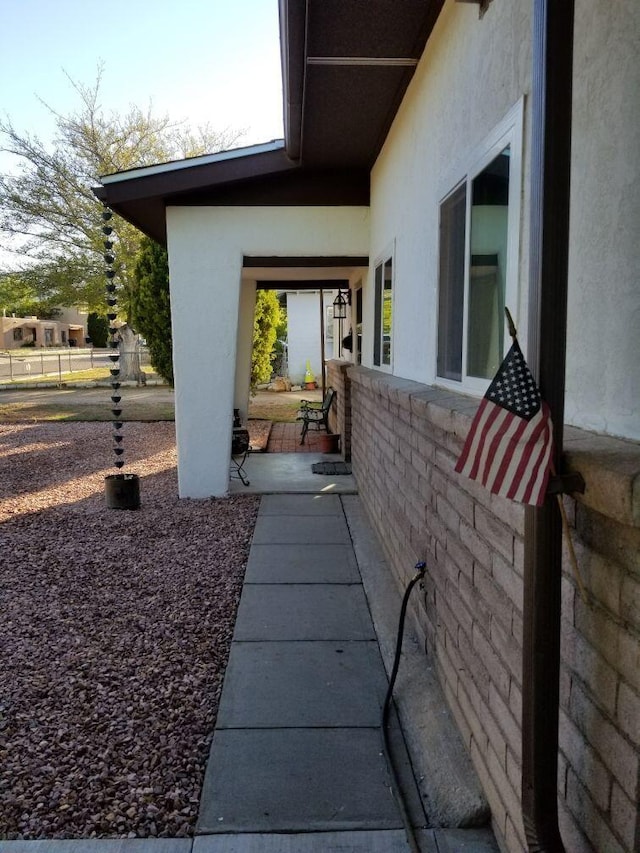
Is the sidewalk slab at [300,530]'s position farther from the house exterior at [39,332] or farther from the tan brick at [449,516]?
the house exterior at [39,332]

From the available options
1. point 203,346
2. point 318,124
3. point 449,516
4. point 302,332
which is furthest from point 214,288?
point 302,332

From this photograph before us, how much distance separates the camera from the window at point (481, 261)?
260 centimetres

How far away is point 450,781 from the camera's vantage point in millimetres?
2559

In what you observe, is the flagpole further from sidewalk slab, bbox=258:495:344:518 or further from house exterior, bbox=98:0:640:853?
sidewalk slab, bbox=258:495:344:518

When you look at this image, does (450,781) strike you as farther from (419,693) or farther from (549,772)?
(549,772)

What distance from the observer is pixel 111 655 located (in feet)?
12.1

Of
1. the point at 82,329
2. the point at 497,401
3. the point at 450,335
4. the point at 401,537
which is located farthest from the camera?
the point at 82,329

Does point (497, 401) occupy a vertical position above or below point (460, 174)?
below

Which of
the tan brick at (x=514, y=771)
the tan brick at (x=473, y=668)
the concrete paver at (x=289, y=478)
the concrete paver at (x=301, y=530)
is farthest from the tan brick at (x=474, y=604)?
the concrete paver at (x=289, y=478)

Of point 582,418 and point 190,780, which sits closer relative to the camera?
point 582,418

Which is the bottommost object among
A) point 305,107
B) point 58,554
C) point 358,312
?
point 58,554

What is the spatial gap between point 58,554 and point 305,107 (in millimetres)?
4305

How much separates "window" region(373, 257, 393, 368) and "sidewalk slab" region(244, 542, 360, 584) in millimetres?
1804

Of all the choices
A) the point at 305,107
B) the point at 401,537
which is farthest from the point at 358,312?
the point at 401,537
